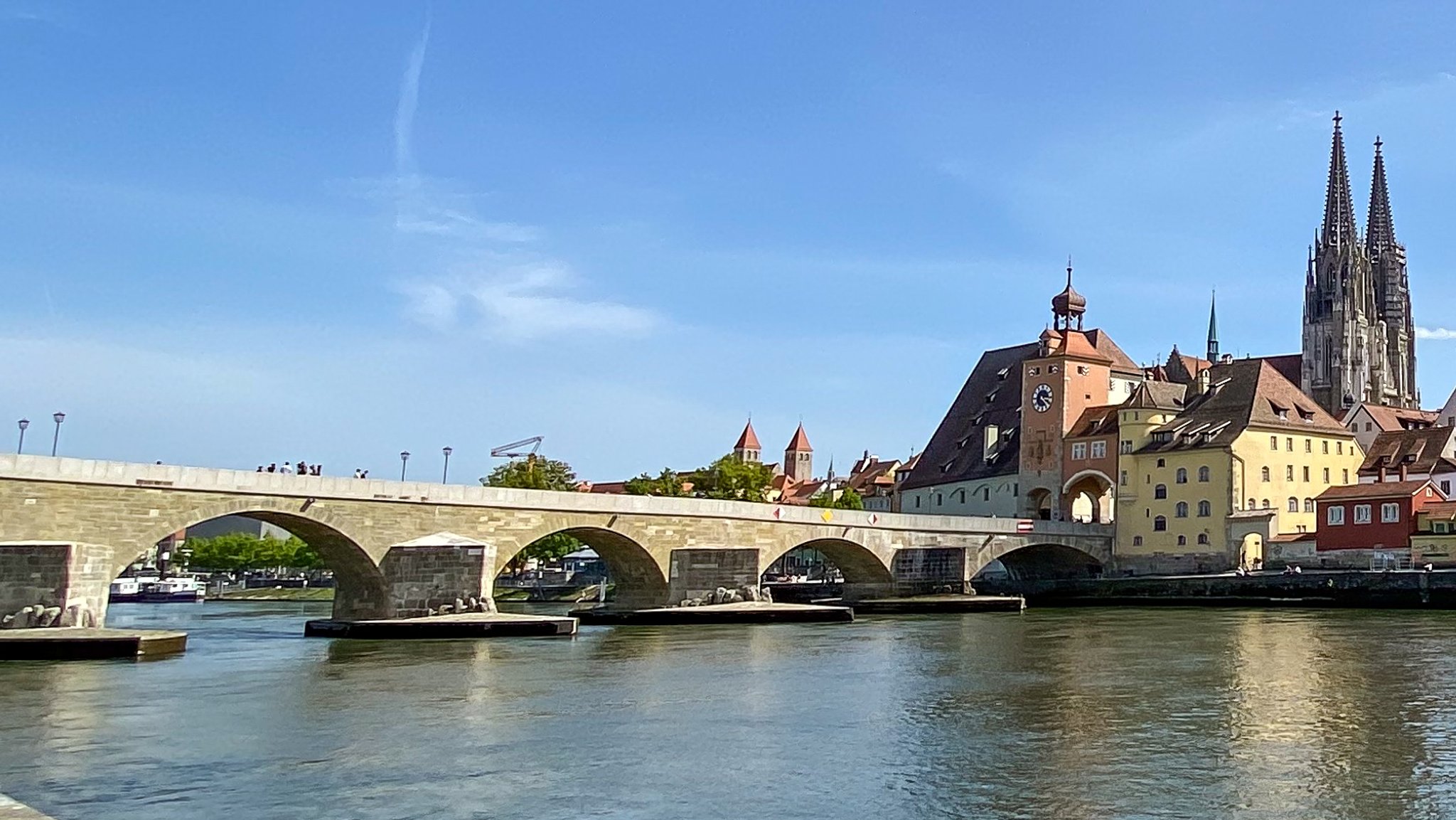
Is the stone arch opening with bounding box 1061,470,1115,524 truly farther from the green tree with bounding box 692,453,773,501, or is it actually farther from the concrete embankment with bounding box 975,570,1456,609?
the green tree with bounding box 692,453,773,501

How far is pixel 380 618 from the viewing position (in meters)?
43.2

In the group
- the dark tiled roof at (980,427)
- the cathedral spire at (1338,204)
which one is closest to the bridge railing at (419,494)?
the dark tiled roof at (980,427)

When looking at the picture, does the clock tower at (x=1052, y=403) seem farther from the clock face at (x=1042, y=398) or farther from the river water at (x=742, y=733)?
the river water at (x=742, y=733)

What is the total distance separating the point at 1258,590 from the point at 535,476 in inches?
1642

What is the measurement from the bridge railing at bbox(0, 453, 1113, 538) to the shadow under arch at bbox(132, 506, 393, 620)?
675 mm

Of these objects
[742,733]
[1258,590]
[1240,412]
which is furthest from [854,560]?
[742,733]

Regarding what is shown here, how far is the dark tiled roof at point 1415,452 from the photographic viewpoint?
7288 centimetres

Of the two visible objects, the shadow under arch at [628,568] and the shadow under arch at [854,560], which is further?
the shadow under arch at [854,560]

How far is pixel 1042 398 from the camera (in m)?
80.6

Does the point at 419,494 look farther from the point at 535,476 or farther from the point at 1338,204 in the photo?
the point at 1338,204

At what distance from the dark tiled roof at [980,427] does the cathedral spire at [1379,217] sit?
49.1 m

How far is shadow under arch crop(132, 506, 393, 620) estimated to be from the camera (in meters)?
40.2

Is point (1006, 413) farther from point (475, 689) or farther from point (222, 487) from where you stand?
point (475, 689)

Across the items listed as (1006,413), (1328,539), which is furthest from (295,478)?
(1006,413)
